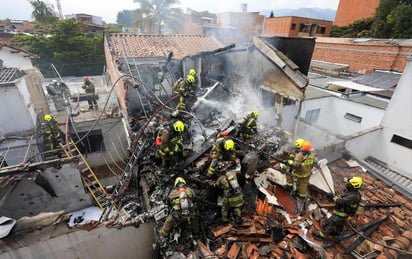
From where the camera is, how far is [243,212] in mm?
5547

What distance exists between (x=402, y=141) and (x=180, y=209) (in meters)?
9.24

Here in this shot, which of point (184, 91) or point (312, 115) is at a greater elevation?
point (184, 91)

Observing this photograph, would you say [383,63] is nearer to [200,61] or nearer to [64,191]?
[200,61]

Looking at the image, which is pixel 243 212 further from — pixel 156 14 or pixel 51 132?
pixel 156 14

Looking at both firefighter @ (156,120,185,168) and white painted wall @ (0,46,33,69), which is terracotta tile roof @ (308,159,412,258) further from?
white painted wall @ (0,46,33,69)

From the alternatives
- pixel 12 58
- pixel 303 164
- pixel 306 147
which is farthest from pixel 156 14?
pixel 303 164

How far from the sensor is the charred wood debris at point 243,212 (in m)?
4.71

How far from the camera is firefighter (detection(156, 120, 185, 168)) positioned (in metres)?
6.00

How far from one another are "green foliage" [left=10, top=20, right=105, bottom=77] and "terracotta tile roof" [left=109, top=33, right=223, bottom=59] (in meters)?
11.0

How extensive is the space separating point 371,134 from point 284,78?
442cm

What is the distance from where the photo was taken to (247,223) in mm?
5191

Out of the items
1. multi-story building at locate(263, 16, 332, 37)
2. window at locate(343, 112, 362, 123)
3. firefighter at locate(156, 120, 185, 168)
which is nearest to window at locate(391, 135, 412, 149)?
window at locate(343, 112, 362, 123)

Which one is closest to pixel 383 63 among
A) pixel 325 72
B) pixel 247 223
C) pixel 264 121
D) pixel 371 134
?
pixel 325 72

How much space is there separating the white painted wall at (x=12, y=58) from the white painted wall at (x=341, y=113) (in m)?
16.6
